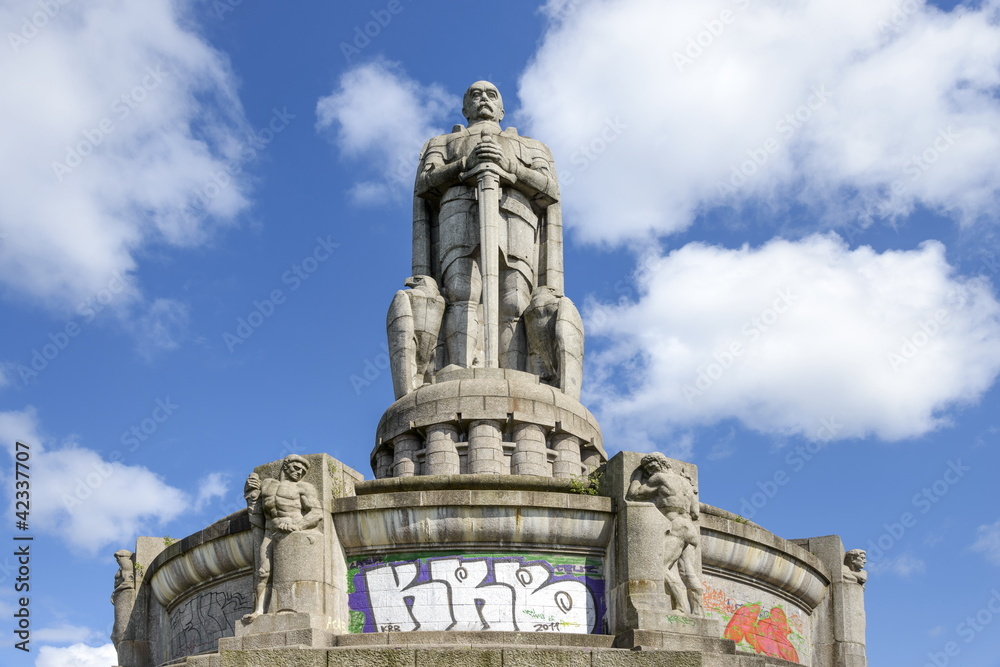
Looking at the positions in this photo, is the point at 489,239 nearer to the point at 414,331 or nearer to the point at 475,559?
the point at 414,331

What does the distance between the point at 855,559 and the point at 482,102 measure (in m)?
10.3

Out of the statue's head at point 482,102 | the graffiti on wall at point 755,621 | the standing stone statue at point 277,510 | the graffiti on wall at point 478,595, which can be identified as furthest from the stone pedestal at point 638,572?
the statue's head at point 482,102

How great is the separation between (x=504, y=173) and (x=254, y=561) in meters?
9.29

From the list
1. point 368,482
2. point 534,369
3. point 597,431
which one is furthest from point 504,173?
point 368,482

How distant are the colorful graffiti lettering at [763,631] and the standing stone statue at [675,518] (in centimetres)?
126

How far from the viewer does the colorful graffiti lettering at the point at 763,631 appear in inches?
633

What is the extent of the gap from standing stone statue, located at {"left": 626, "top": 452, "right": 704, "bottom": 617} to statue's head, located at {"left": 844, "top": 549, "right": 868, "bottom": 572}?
161 inches

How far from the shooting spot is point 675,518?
49.5ft

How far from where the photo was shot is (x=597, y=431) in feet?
68.1

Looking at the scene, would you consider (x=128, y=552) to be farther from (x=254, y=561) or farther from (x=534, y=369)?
(x=534, y=369)

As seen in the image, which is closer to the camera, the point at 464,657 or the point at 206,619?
the point at 464,657

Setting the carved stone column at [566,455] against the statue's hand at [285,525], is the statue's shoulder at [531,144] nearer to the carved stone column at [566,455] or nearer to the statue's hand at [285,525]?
the carved stone column at [566,455]

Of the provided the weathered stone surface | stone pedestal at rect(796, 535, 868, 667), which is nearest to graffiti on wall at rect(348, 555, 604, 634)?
the weathered stone surface

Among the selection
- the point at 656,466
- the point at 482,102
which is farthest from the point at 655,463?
the point at 482,102
